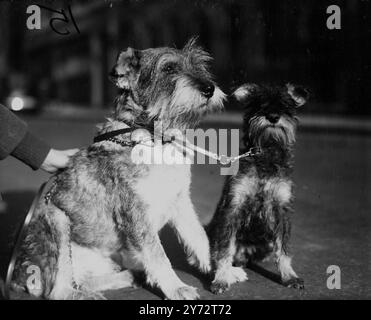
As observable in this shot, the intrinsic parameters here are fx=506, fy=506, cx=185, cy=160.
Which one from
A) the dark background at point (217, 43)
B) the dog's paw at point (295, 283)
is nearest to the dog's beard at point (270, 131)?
the dark background at point (217, 43)

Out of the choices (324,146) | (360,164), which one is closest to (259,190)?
(360,164)

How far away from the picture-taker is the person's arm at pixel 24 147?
13.7ft

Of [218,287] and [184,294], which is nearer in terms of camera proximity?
[184,294]

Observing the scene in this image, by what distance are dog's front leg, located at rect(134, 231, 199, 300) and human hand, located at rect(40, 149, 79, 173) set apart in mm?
1056

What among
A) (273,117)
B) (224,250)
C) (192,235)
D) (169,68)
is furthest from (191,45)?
(224,250)

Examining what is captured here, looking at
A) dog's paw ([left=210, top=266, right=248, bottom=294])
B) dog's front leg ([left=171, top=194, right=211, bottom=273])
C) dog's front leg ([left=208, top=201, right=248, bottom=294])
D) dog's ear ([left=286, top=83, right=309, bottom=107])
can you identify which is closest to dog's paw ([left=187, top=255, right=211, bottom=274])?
dog's front leg ([left=171, top=194, right=211, bottom=273])

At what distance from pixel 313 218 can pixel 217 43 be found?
14785 mm

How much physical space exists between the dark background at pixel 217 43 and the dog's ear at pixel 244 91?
1.63 feet

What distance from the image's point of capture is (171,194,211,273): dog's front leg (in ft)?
15.1

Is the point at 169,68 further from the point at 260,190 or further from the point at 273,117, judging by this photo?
the point at 260,190

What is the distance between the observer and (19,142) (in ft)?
14.1

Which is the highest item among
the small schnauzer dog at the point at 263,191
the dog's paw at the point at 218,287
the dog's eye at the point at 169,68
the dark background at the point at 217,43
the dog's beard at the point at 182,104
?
the dark background at the point at 217,43

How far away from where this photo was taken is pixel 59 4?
5273 millimetres

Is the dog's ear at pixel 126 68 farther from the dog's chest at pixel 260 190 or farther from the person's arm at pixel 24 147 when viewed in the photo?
the dog's chest at pixel 260 190
